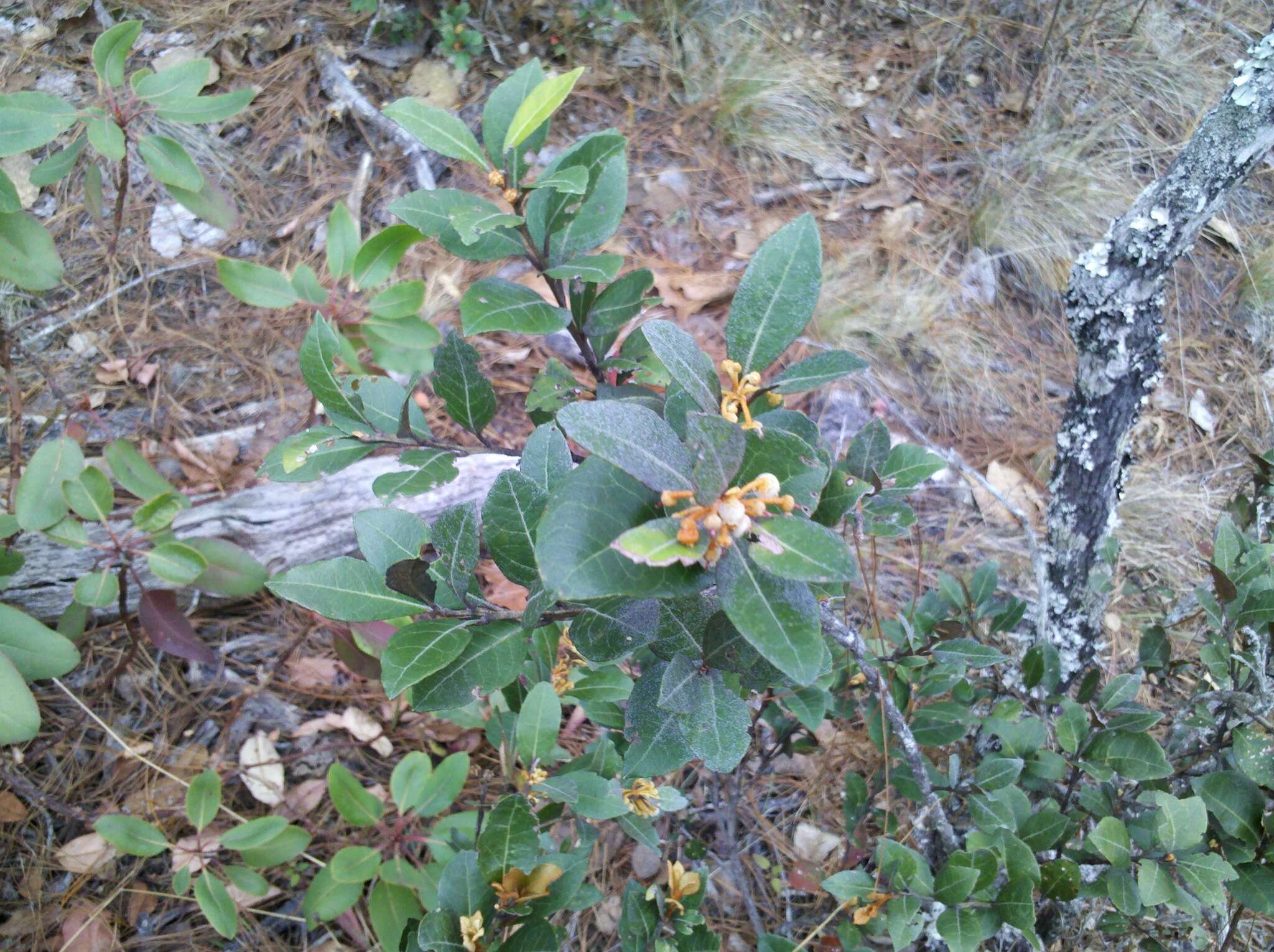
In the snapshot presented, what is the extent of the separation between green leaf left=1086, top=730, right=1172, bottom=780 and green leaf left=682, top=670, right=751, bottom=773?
0.76 meters

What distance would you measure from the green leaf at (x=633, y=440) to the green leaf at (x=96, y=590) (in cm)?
138

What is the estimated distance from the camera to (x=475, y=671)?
32.7 inches

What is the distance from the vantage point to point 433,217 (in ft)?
3.59

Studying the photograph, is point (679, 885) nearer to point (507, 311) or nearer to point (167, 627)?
point (507, 311)

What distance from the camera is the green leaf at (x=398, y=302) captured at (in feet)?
6.15

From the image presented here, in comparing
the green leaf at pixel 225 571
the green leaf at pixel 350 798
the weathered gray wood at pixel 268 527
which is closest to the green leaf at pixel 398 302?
the weathered gray wood at pixel 268 527

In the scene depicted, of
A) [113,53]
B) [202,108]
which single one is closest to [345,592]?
[202,108]

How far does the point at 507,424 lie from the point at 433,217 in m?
1.36

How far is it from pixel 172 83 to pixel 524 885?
175 cm

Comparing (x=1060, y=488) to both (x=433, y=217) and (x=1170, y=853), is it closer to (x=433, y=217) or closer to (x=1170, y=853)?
(x=1170, y=853)

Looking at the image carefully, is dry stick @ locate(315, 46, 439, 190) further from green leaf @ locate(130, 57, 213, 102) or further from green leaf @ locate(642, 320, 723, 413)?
green leaf @ locate(642, 320, 723, 413)

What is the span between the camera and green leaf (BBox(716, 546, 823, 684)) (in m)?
0.61

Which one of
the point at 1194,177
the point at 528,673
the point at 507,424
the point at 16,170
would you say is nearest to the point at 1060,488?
the point at 1194,177

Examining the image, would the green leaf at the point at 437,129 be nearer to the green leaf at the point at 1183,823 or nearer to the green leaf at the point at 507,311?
the green leaf at the point at 507,311
